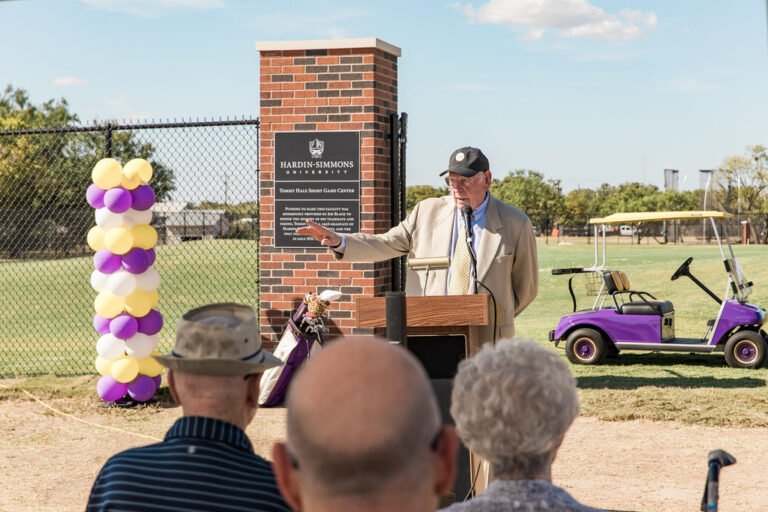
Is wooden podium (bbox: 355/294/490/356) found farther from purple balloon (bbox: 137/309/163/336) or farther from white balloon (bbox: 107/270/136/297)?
purple balloon (bbox: 137/309/163/336)

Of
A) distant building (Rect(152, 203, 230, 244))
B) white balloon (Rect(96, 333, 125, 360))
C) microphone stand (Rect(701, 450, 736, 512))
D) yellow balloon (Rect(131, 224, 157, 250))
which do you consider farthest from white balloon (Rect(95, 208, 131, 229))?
microphone stand (Rect(701, 450, 736, 512))

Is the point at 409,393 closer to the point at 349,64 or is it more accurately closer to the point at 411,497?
the point at 411,497

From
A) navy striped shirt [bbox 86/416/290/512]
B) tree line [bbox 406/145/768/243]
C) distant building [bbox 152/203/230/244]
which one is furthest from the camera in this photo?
tree line [bbox 406/145/768/243]

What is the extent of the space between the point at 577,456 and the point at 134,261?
4101 millimetres

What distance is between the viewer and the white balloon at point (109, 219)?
914 centimetres

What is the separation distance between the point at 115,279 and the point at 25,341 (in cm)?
755

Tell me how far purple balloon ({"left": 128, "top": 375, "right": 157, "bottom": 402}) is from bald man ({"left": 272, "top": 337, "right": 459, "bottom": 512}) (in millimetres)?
8399

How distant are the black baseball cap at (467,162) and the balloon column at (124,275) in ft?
14.1

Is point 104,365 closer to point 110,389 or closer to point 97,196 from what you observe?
point 110,389

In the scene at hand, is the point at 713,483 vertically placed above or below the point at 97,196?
below

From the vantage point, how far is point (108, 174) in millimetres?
9055

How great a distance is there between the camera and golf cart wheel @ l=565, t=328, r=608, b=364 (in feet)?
40.0

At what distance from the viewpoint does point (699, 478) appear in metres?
7.05

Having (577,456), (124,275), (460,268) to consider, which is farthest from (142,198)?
(460,268)
